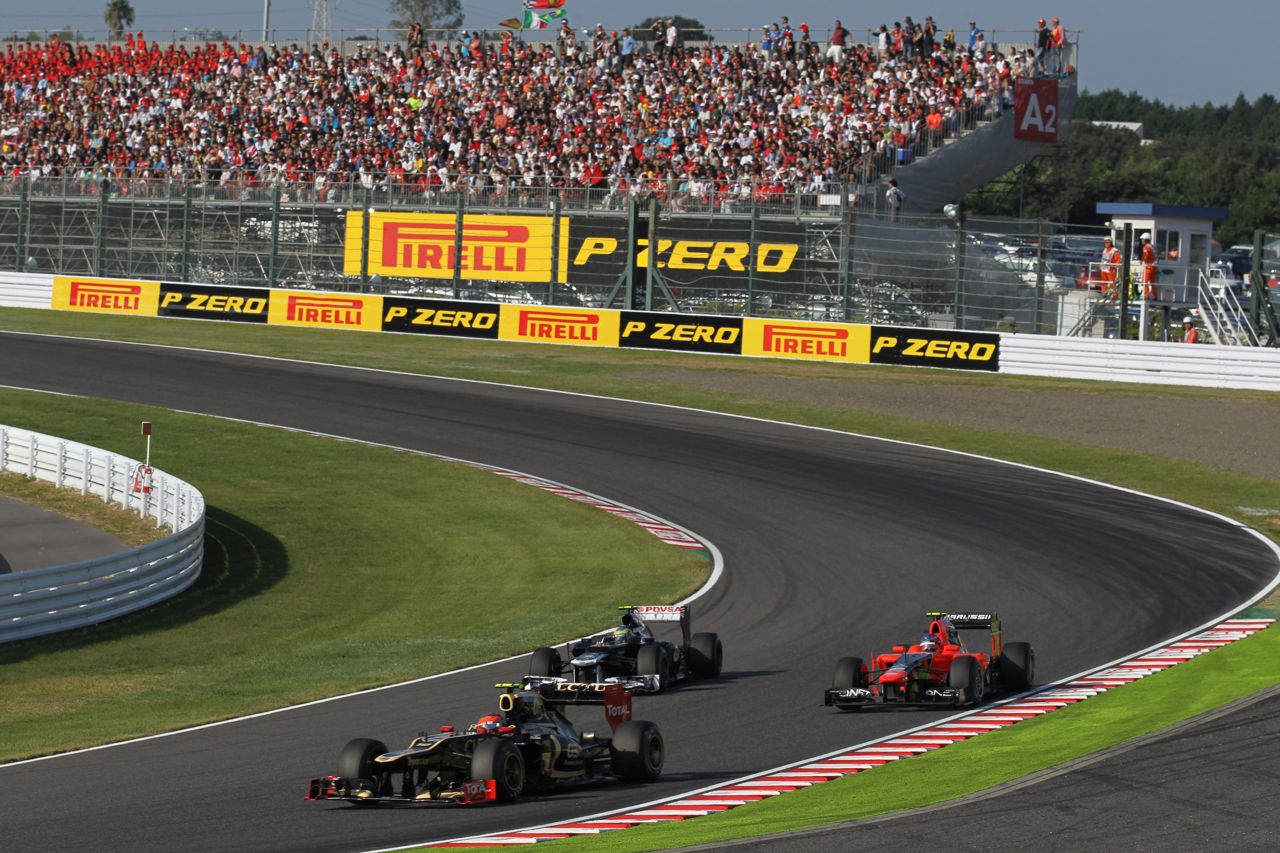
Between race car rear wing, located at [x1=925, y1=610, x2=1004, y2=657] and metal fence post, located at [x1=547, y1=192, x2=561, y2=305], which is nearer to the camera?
race car rear wing, located at [x1=925, y1=610, x2=1004, y2=657]

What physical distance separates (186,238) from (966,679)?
117 ft

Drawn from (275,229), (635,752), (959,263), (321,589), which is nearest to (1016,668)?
(635,752)

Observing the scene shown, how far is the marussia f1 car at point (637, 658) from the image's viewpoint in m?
14.3

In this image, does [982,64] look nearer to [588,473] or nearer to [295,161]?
[295,161]

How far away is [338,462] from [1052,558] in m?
12.1

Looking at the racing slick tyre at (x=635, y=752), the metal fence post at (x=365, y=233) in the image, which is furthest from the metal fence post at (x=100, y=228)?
the racing slick tyre at (x=635, y=752)

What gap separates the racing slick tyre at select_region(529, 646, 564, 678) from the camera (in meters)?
14.2

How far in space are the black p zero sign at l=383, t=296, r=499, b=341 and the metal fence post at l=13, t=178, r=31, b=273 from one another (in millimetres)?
12346

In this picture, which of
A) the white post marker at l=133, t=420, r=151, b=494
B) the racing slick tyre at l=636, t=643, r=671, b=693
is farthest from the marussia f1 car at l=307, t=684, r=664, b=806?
the white post marker at l=133, t=420, r=151, b=494

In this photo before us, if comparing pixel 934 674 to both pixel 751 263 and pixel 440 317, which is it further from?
pixel 440 317

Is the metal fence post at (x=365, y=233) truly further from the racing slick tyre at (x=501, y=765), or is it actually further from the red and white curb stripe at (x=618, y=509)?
the racing slick tyre at (x=501, y=765)

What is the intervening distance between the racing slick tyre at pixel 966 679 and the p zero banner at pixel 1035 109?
122 ft

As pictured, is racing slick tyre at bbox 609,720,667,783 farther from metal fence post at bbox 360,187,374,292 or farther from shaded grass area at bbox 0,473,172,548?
metal fence post at bbox 360,187,374,292

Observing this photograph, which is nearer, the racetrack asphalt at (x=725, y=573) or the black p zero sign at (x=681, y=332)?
the racetrack asphalt at (x=725, y=573)
